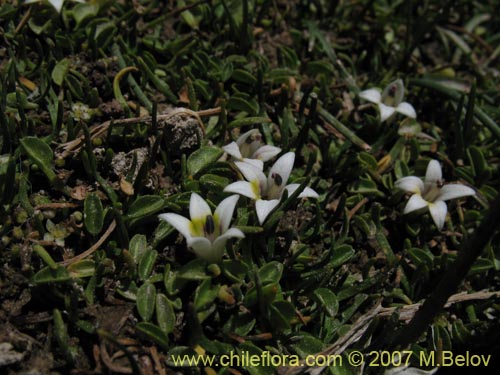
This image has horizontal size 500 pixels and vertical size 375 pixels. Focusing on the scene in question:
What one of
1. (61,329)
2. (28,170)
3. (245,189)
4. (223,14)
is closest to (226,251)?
(245,189)

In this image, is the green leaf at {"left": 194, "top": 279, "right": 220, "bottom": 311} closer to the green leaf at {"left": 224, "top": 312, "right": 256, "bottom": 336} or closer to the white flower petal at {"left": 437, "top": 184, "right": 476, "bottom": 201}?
the green leaf at {"left": 224, "top": 312, "right": 256, "bottom": 336}

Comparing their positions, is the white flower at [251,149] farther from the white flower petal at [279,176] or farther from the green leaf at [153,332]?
the green leaf at [153,332]

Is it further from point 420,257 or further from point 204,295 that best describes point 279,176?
point 420,257

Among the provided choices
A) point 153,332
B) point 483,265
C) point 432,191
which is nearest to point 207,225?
point 153,332

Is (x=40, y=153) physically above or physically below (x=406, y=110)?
above

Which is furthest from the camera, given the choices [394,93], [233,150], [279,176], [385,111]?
[394,93]

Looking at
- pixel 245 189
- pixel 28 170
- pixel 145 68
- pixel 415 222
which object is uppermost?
pixel 145 68

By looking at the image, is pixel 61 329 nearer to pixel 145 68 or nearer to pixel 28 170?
pixel 28 170
